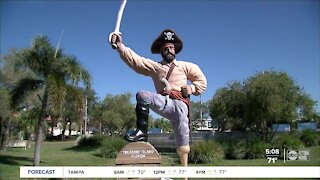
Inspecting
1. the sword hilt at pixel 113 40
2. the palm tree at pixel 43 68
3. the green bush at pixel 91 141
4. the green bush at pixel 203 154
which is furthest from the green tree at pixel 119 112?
the sword hilt at pixel 113 40

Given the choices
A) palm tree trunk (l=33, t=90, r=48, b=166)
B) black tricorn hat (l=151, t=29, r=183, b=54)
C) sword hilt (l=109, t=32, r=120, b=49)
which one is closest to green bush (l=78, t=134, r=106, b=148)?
palm tree trunk (l=33, t=90, r=48, b=166)

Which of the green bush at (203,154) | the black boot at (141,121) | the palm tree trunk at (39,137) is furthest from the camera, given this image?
the green bush at (203,154)

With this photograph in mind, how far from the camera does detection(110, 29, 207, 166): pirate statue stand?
671cm

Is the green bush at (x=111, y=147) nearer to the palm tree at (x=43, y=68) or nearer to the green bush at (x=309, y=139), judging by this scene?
the palm tree at (x=43, y=68)

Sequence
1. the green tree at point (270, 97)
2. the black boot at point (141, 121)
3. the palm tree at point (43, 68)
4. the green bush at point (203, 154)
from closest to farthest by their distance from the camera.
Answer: the black boot at point (141, 121) < the palm tree at point (43, 68) < the green bush at point (203, 154) < the green tree at point (270, 97)

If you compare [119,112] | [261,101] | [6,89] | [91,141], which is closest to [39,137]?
[6,89]

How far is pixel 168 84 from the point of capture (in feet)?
22.5

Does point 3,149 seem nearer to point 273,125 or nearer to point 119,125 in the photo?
point 119,125

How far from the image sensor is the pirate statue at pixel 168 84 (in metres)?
6.71

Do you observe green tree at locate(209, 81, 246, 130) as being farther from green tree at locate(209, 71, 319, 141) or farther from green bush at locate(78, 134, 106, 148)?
green bush at locate(78, 134, 106, 148)

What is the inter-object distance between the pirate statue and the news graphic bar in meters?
0.68

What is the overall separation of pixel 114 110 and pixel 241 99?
1133cm

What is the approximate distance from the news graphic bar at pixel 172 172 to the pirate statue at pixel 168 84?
679mm

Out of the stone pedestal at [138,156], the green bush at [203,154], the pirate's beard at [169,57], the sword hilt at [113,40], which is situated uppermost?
the sword hilt at [113,40]
